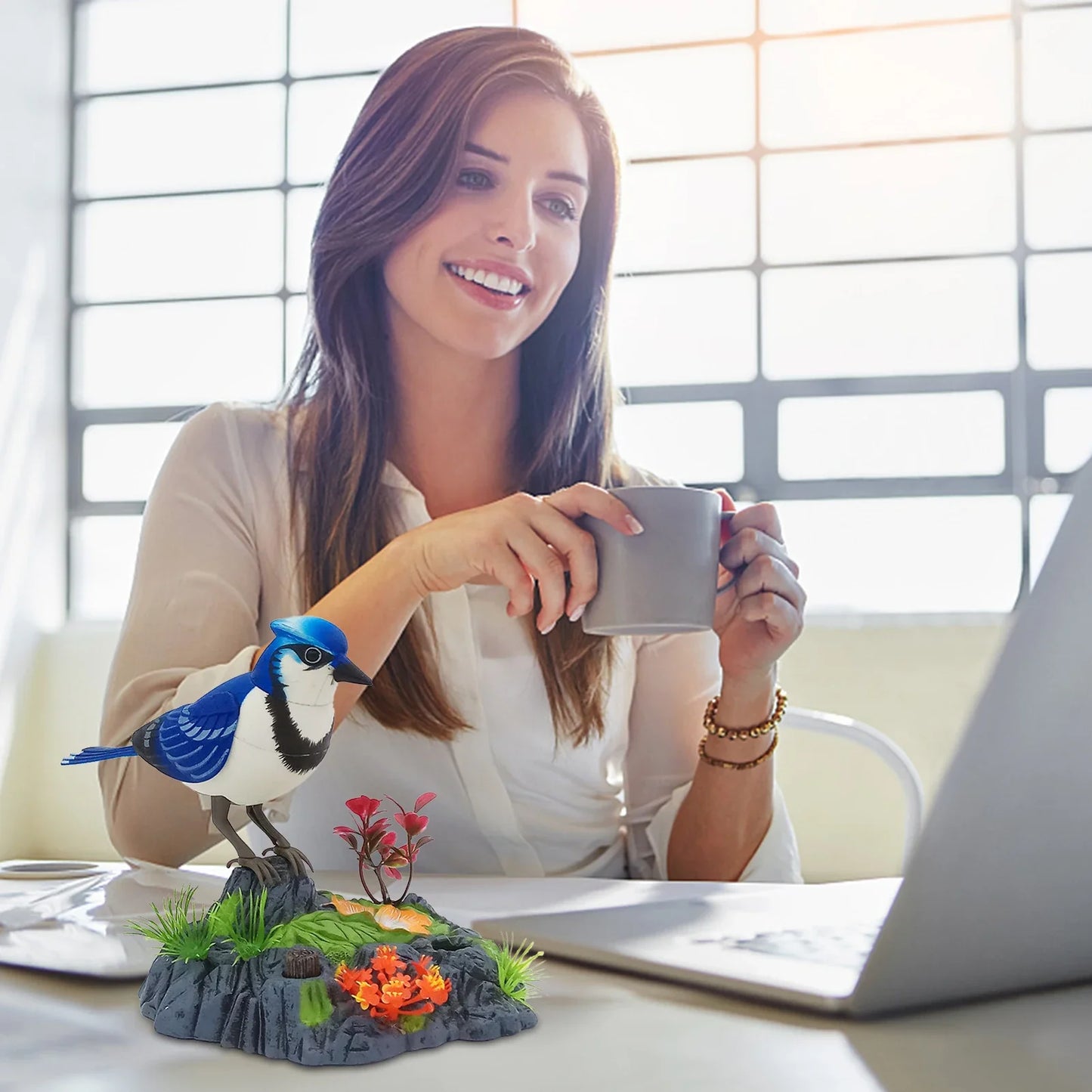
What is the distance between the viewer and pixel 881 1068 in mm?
291

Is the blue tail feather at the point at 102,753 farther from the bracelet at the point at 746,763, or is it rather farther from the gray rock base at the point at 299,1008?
the bracelet at the point at 746,763

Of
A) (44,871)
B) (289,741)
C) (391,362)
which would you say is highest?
(391,362)

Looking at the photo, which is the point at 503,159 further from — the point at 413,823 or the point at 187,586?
the point at 413,823

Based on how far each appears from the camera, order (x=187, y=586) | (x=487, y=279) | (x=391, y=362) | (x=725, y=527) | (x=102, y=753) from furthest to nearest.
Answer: (x=391, y=362)
(x=487, y=279)
(x=187, y=586)
(x=725, y=527)
(x=102, y=753)

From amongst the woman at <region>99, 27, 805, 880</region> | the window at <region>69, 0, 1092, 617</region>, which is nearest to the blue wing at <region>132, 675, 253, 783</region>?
the woman at <region>99, 27, 805, 880</region>

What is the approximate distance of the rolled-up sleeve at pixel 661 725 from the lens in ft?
3.48

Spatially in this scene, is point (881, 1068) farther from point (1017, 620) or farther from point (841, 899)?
point (841, 899)

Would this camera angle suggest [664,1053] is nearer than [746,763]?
Yes

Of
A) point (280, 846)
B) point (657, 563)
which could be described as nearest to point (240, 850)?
point (280, 846)

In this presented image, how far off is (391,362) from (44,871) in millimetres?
604

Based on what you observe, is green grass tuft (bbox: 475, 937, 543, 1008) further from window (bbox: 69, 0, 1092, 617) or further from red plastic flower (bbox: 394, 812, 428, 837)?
window (bbox: 69, 0, 1092, 617)

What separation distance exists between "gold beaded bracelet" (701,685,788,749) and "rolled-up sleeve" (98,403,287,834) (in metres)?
0.34

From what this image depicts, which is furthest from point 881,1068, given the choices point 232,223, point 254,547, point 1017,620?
point 232,223

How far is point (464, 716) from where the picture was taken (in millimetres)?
1014
